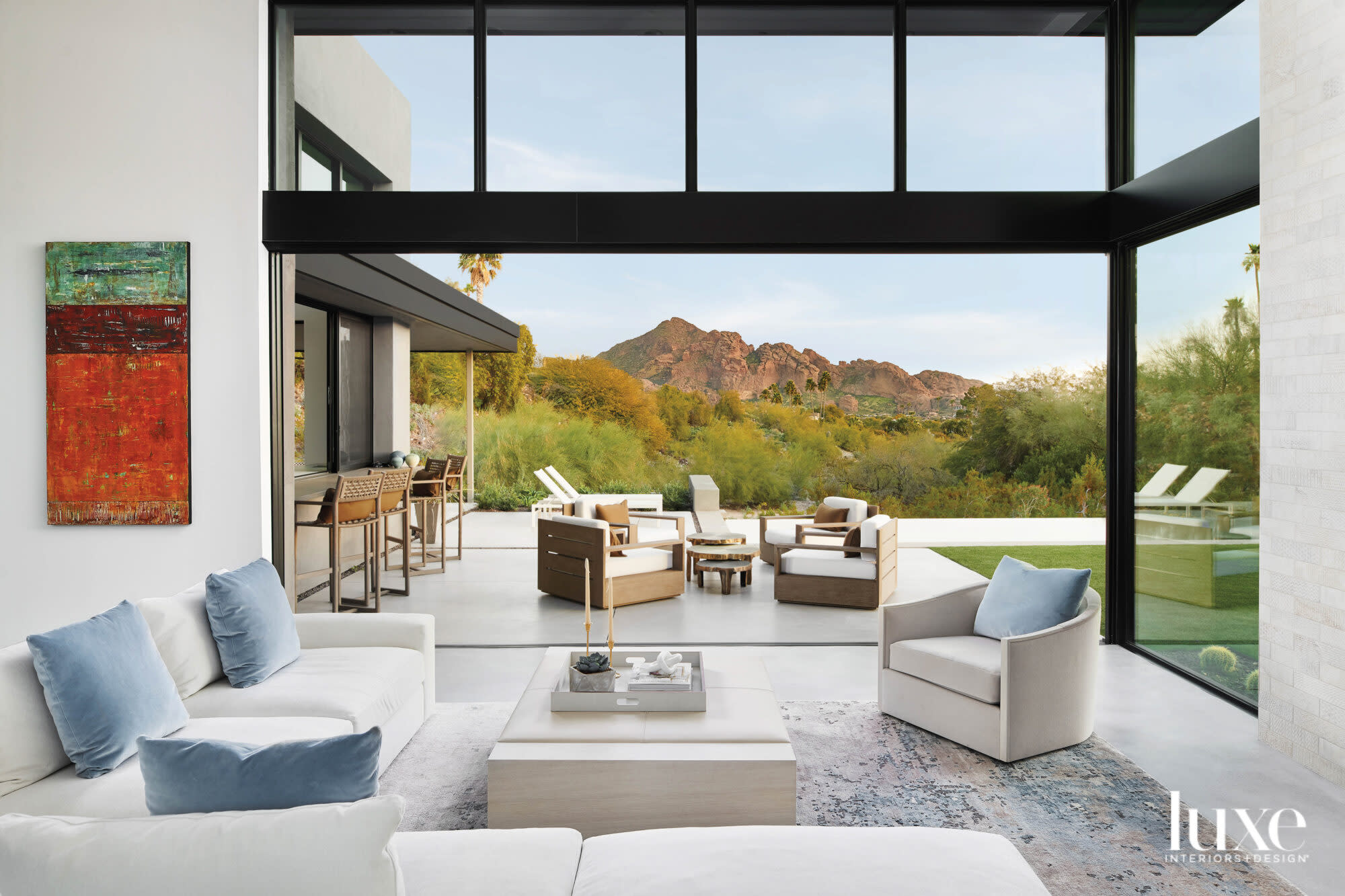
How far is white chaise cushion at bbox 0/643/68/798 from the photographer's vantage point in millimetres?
2166

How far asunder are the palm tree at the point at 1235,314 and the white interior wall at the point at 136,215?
535 centimetres

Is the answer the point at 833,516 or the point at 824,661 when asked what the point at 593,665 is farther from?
the point at 833,516

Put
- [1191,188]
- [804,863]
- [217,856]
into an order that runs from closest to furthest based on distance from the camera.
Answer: [217,856] < [804,863] < [1191,188]

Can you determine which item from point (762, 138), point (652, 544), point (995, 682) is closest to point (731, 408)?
point (652, 544)

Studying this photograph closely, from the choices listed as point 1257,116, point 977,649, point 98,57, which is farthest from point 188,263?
point 1257,116

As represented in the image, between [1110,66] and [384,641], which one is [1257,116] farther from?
[384,641]

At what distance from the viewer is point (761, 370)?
15.7m

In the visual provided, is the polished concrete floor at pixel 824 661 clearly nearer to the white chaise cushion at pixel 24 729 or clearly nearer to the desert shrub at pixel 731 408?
the white chaise cushion at pixel 24 729

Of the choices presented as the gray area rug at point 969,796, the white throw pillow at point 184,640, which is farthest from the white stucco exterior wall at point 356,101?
the gray area rug at point 969,796

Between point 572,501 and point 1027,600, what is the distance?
15.6ft

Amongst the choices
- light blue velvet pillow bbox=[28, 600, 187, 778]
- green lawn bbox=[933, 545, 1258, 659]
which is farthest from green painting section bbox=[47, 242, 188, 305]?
green lawn bbox=[933, 545, 1258, 659]

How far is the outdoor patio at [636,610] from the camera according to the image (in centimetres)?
536

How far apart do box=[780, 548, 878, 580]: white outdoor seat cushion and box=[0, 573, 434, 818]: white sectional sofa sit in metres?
3.33

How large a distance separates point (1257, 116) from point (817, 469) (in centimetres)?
1061
